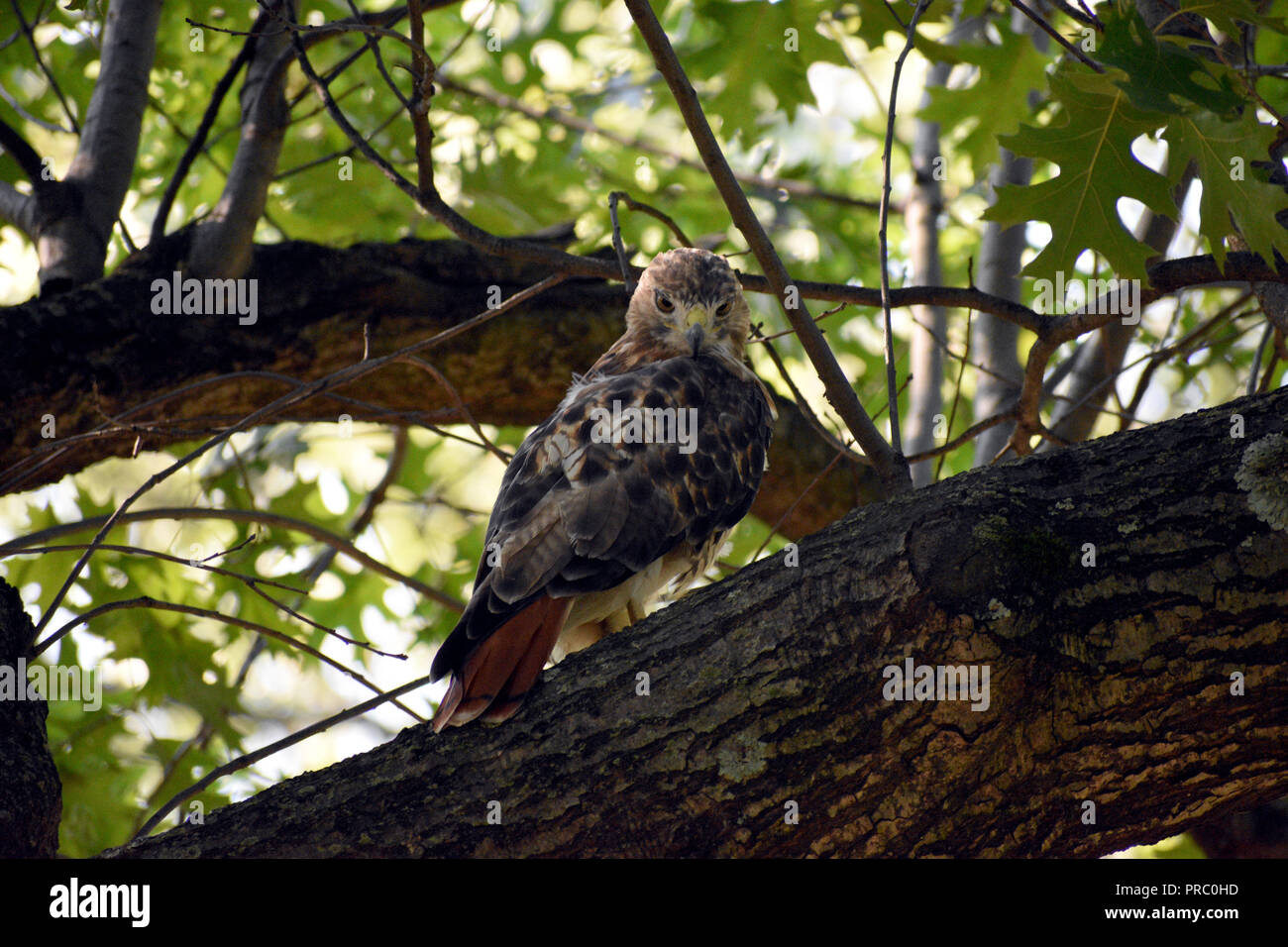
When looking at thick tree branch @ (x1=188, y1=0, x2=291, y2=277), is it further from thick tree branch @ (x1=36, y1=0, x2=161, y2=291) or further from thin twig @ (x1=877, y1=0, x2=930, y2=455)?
thin twig @ (x1=877, y1=0, x2=930, y2=455)

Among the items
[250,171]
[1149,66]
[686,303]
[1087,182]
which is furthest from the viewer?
[250,171]

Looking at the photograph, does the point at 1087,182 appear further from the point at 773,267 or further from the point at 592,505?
the point at 592,505

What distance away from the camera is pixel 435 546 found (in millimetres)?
6918

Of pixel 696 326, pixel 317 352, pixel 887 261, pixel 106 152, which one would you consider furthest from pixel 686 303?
pixel 106 152

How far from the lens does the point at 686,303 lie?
13.1 feet

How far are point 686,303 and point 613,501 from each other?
1.17 m

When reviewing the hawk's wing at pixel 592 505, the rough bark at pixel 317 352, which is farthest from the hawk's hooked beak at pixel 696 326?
the rough bark at pixel 317 352

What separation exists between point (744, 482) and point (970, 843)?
149 cm

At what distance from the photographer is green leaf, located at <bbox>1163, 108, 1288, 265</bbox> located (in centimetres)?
250

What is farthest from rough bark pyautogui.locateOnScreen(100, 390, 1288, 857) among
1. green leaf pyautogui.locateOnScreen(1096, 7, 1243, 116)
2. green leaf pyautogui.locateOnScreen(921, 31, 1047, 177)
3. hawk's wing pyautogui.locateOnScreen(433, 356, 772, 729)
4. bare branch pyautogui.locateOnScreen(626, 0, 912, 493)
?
green leaf pyautogui.locateOnScreen(921, 31, 1047, 177)

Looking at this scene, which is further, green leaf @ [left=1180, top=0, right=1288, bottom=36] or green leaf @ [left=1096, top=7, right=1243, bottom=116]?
green leaf @ [left=1180, top=0, right=1288, bottom=36]

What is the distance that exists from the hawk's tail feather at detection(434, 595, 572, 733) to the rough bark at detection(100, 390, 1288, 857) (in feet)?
0.40
